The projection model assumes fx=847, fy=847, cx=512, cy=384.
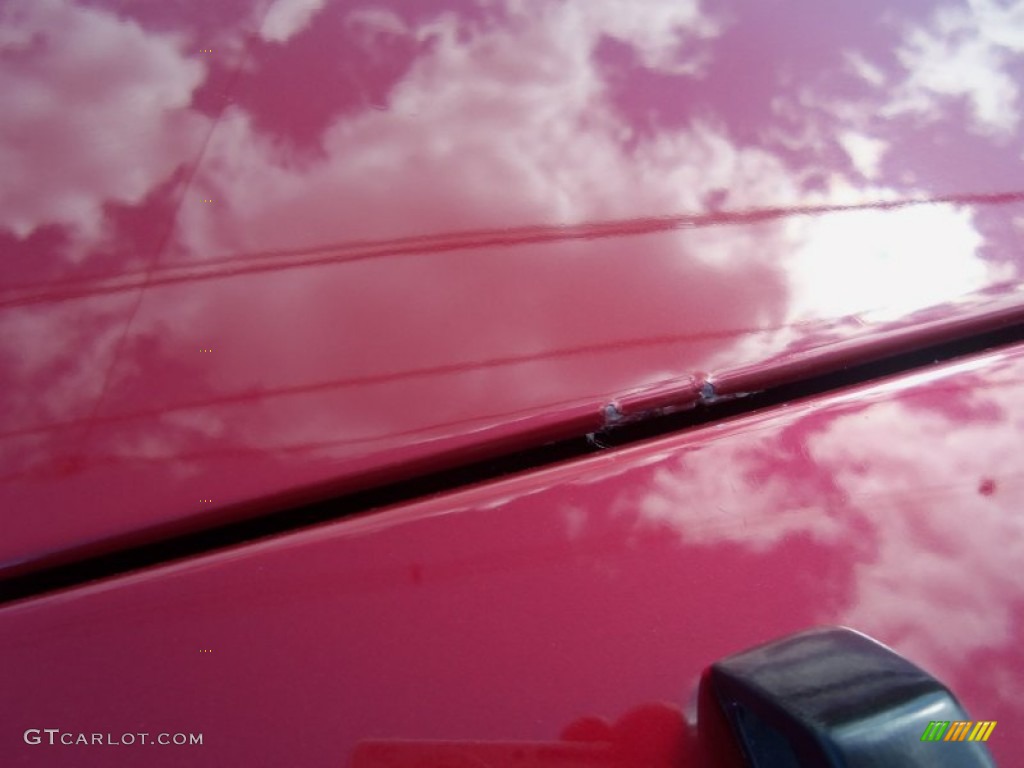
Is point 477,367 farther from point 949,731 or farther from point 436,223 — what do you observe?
point 949,731

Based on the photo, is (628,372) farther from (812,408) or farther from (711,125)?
(711,125)

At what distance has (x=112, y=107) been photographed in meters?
0.78

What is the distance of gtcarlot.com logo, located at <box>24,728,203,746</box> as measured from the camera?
542mm

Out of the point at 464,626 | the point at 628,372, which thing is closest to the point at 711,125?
the point at 628,372

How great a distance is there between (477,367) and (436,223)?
146mm

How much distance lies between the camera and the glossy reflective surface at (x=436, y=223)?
0.64 metres

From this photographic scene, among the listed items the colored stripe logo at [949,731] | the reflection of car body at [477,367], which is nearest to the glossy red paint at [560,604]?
the reflection of car body at [477,367]

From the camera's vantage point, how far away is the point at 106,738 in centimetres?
55

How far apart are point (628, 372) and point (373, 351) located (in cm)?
20

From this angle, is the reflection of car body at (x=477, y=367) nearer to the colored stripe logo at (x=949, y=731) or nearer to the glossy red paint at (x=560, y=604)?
the glossy red paint at (x=560, y=604)

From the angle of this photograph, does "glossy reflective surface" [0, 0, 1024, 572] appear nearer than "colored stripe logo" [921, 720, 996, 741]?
No

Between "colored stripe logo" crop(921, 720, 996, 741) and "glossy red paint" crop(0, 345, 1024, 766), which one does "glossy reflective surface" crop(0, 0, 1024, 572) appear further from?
"colored stripe logo" crop(921, 720, 996, 741)

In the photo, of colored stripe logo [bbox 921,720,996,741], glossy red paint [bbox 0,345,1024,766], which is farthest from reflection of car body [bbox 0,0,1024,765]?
colored stripe logo [bbox 921,720,996,741]

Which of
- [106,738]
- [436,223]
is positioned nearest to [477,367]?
[436,223]
